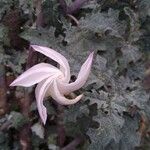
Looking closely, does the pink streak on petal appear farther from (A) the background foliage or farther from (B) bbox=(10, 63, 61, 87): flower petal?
(A) the background foliage

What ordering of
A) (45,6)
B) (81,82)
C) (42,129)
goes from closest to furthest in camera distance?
(81,82) → (45,6) → (42,129)

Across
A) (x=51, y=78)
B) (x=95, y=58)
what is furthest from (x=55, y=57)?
(x=95, y=58)

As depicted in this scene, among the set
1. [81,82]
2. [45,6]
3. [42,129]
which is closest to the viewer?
[81,82]

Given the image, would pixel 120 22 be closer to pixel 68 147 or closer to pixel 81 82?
pixel 81 82

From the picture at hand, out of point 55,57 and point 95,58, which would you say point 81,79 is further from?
point 95,58

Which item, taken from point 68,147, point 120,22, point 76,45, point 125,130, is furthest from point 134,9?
point 68,147

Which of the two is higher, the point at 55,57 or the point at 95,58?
the point at 55,57

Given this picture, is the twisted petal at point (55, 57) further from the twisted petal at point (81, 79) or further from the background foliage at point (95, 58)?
the background foliage at point (95, 58)

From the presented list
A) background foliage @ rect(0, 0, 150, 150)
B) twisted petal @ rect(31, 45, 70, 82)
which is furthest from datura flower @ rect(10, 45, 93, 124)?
background foliage @ rect(0, 0, 150, 150)
